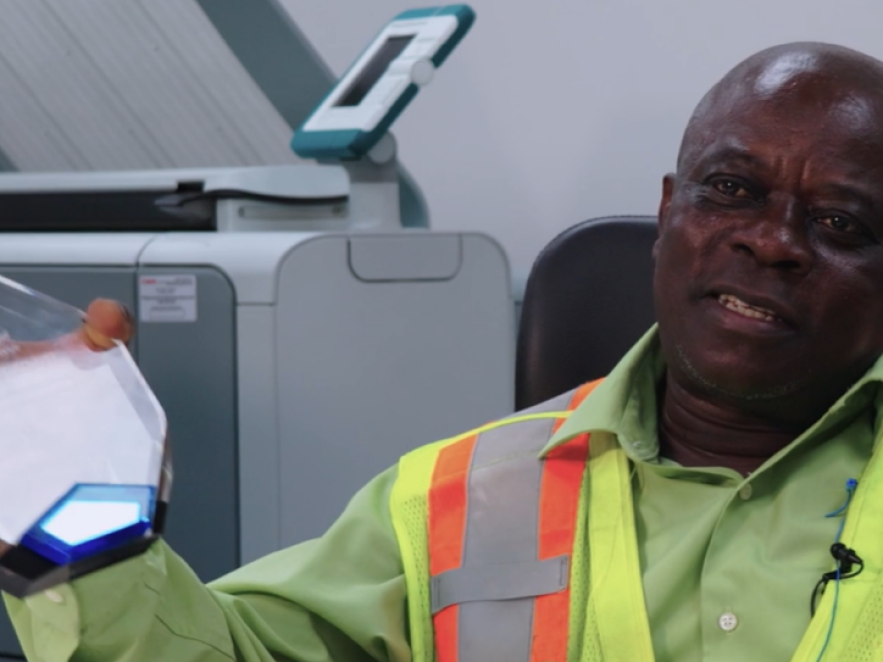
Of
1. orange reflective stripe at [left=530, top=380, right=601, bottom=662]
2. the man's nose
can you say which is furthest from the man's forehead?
orange reflective stripe at [left=530, top=380, right=601, bottom=662]

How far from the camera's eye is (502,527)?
1156mm

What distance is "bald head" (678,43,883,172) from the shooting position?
1112mm

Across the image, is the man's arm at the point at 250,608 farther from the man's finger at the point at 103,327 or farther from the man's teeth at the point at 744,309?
the man's teeth at the point at 744,309

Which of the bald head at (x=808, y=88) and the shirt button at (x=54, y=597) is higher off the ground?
the bald head at (x=808, y=88)

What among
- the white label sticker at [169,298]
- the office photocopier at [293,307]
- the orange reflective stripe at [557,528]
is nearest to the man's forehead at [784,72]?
the orange reflective stripe at [557,528]

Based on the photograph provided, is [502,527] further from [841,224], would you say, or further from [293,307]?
[293,307]

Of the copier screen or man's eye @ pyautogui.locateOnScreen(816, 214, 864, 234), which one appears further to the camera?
the copier screen

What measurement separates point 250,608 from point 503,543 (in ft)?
0.73

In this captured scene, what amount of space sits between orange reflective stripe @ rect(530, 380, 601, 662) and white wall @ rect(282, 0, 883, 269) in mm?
1251

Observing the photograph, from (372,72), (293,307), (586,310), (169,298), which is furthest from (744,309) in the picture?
(372,72)

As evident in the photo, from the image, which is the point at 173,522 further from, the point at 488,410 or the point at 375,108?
the point at 375,108

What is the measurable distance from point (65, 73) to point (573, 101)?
3.49 ft

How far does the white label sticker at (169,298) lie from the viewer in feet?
6.55

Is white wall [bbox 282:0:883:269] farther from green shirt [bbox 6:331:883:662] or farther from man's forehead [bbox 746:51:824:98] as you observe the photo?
green shirt [bbox 6:331:883:662]
